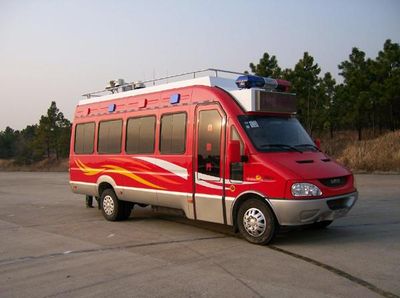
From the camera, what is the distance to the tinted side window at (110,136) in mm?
11141

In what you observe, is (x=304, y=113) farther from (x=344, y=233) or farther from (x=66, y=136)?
(x=66, y=136)

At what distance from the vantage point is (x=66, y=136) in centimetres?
5941

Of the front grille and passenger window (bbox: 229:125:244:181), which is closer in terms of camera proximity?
the front grille

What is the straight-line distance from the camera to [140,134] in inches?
412

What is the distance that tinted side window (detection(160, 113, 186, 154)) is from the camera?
30.4 ft

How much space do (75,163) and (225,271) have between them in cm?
722

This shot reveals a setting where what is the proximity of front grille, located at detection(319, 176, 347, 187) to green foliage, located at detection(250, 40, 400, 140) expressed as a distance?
2426 cm

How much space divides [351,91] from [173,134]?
24.7m

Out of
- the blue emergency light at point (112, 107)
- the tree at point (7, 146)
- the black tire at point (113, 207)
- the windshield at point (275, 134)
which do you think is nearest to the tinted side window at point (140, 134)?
the blue emergency light at point (112, 107)

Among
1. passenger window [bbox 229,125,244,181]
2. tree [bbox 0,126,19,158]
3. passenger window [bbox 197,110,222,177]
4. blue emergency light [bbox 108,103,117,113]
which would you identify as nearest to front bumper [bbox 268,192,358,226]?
passenger window [bbox 229,125,244,181]

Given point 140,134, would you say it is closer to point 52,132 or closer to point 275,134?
point 275,134

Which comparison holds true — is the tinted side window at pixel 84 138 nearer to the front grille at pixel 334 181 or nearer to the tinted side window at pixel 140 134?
the tinted side window at pixel 140 134

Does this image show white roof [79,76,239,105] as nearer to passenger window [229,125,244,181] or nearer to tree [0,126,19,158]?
passenger window [229,125,244,181]

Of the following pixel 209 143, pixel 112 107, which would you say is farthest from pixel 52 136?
pixel 209 143
